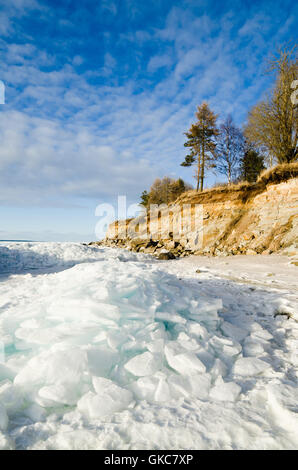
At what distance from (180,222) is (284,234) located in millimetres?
6761

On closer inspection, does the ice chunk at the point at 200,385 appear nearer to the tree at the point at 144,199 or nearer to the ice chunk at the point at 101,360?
the ice chunk at the point at 101,360

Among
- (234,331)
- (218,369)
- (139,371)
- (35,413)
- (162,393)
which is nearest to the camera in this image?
(35,413)

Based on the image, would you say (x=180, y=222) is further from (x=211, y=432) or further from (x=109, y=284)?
(x=211, y=432)

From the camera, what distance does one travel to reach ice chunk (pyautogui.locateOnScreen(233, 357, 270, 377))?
1.80 m

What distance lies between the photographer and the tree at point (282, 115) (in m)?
11.8

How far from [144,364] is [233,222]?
37.0 feet

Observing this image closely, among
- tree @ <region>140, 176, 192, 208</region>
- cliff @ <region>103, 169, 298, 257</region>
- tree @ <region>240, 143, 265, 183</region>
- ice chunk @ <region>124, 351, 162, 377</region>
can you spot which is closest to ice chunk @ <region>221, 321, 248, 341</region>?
ice chunk @ <region>124, 351, 162, 377</region>

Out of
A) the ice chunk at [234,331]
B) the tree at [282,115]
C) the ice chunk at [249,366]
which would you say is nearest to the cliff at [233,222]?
Result: the tree at [282,115]

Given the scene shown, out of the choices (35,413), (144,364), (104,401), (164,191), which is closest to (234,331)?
(144,364)

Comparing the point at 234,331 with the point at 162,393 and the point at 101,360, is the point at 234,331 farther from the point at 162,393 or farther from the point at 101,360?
the point at 101,360

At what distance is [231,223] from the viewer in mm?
11836

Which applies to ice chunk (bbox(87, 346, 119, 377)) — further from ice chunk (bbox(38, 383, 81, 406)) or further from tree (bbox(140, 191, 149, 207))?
tree (bbox(140, 191, 149, 207))

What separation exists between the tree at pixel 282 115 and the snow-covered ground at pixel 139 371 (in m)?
12.5
